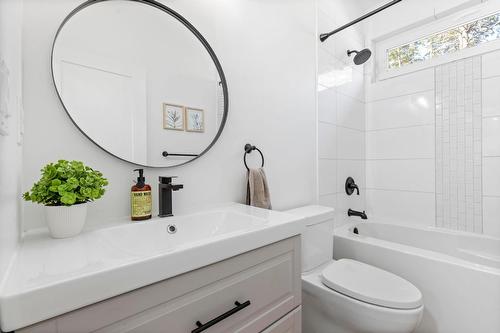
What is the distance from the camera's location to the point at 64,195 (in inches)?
27.4

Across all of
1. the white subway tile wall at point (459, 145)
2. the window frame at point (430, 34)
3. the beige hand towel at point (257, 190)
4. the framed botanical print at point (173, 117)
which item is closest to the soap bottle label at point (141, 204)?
the framed botanical print at point (173, 117)

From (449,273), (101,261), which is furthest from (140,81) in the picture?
(449,273)

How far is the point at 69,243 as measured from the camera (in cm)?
69

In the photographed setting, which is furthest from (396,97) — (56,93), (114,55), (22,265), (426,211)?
(22,265)

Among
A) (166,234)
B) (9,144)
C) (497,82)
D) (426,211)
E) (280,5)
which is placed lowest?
(426,211)

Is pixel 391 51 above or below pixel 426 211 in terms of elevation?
above

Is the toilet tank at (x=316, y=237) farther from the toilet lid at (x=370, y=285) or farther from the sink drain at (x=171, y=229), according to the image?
the sink drain at (x=171, y=229)

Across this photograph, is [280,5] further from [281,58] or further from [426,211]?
[426,211]

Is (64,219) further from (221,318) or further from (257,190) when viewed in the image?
(257,190)

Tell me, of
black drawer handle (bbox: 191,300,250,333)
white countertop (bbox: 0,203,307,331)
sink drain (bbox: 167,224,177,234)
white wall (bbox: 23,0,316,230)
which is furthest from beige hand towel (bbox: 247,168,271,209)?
black drawer handle (bbox: 191,300,250,333)

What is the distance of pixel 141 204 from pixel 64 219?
0.25 metres

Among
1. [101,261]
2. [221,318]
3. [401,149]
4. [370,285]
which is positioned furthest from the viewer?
[401,149]

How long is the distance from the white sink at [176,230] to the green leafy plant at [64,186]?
6.2 inches

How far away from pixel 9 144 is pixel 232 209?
2.60 feet
